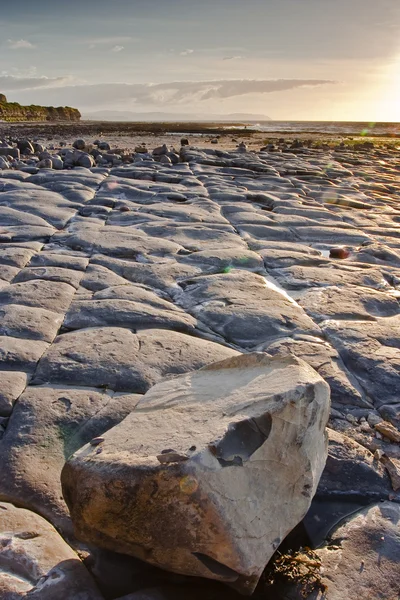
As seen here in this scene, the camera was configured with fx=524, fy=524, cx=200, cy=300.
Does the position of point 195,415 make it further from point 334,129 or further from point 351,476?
point 334,129

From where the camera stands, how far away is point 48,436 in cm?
236

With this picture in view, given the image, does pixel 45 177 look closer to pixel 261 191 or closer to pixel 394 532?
pixel 261 191

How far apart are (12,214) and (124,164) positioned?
6.27 meters

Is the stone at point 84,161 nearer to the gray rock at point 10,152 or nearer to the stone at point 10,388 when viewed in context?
the gray rock at point 10,152

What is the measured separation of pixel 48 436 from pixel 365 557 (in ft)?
4.59

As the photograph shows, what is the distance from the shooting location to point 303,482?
1.85 metres

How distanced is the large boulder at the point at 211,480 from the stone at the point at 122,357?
31.8 inches

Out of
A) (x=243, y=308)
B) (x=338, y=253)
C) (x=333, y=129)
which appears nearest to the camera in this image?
(x=243, y=308)

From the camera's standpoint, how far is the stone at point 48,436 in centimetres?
203

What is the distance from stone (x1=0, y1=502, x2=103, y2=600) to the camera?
5.18 feet

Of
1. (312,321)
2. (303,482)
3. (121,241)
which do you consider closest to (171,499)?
(303,482)

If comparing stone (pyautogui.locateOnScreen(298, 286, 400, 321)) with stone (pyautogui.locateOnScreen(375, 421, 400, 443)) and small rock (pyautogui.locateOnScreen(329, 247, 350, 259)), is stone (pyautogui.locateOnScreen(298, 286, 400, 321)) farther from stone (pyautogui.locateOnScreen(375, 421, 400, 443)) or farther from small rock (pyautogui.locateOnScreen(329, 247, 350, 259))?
stone (pyautogui.locateOnScreen(375, 421, 400, 443))

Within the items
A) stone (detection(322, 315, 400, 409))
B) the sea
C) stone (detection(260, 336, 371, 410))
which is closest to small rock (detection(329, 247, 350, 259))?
stone (detection(322, 315, 400, 409))

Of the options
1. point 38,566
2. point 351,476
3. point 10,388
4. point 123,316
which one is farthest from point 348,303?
point 38,566
